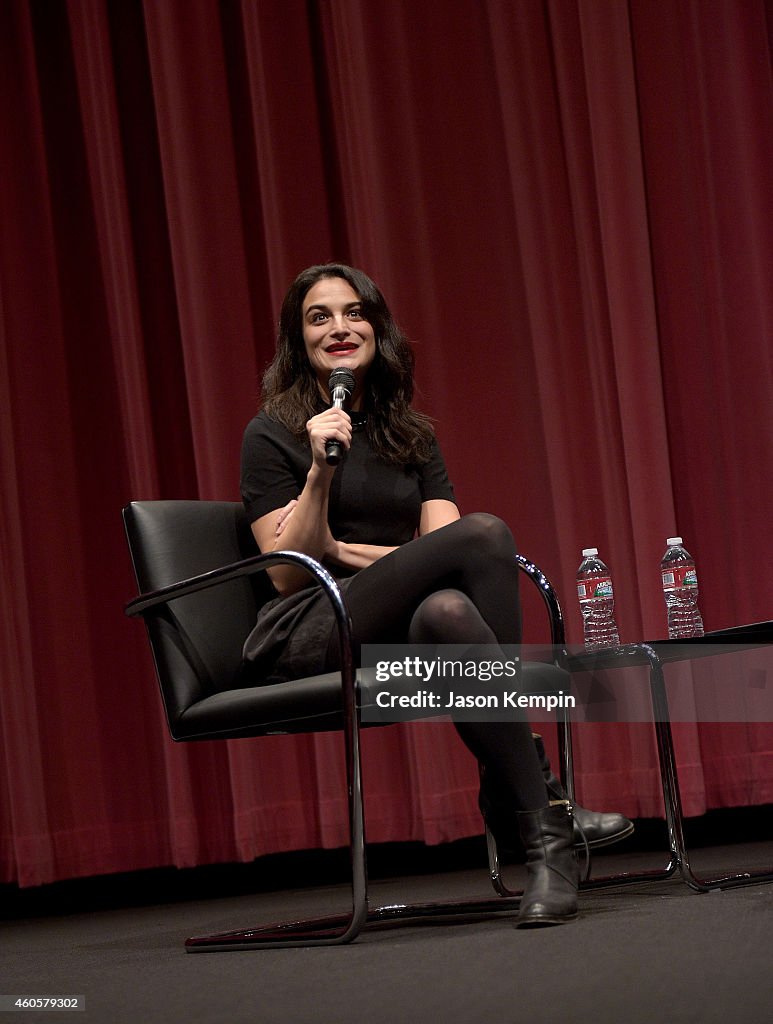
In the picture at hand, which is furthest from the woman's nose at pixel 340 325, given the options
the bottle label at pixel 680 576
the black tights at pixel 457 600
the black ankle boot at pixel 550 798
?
the bottle label at pixel 680 576

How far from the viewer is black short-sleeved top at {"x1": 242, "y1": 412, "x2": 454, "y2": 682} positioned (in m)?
1.81

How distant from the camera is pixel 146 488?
2908 mm

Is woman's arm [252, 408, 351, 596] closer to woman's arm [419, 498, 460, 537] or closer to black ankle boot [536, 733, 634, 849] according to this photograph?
woman's arm [419, 498, 460, 537]

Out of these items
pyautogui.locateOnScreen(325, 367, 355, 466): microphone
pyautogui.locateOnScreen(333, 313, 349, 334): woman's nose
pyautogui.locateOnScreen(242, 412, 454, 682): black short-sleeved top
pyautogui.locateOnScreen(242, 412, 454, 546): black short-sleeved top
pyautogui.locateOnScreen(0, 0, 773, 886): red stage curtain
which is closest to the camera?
pyautogui.locateOnScreen(325, 367, 355, 466): microphone

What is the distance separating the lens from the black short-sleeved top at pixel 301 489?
5.94 ft

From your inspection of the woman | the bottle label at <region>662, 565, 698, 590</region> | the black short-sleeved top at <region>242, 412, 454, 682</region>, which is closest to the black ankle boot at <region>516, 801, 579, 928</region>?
the woman

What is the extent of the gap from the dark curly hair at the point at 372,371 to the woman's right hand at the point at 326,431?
0.30m

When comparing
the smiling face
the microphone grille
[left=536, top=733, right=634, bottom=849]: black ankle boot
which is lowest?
[left=536, top=733, right=634, bottom=849]: black ankle boot

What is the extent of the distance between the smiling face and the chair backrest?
306mm

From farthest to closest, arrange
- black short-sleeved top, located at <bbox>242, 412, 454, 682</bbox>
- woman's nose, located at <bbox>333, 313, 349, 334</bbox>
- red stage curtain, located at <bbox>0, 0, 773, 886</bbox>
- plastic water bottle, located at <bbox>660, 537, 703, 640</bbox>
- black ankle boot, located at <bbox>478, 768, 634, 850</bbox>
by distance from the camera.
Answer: red stage curtain, located at <bbox>0, 0, 773, 886</bbox>, plastic water bottle, located at <bbox>660, 537, 703, 640</bbox>, woman's nose, located at <bbox>333, 313, 349, 334</bbox>, black short-sleeved top, located at <bbox>242, 412, 454, 682</bbox>, black ankle boot, located at <bbox>478, 768, 634, 850</bbox>

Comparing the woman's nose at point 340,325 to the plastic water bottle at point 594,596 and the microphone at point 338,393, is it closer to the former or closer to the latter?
the microphone at point 338,393

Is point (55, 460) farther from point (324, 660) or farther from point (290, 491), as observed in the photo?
point (324, 660)

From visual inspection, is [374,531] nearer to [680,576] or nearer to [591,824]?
[591,824]

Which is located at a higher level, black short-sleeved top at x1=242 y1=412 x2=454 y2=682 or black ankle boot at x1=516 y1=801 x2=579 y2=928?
black short-sleeved top at x1=242 y1=412 x2=454 y2=682
